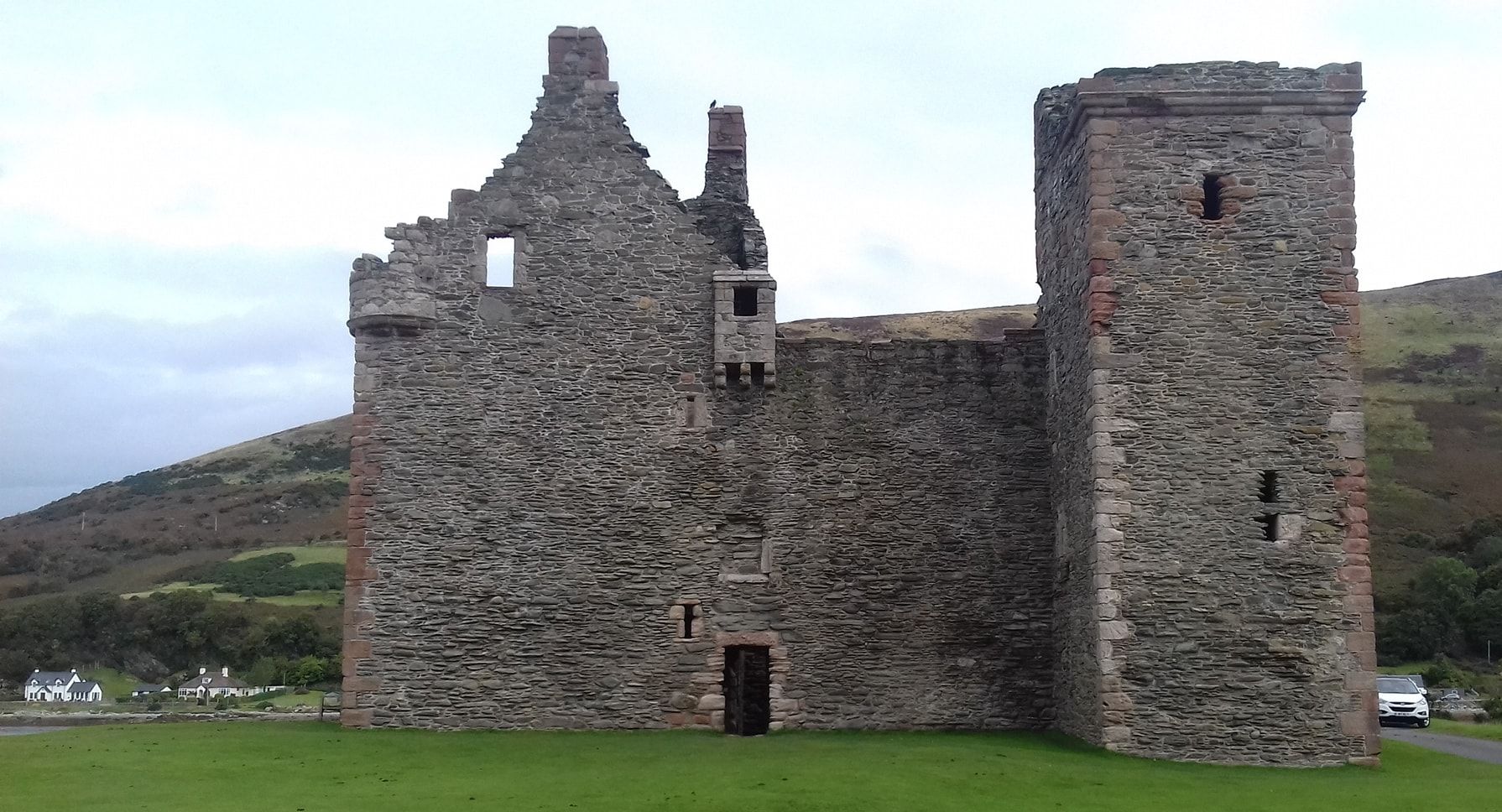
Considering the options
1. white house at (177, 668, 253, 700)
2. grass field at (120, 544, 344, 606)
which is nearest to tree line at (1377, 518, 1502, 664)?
white house at (177, 668, 253, 700)

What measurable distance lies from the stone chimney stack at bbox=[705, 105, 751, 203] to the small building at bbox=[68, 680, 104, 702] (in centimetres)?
2934

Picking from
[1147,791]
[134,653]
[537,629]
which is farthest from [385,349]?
[134,653]

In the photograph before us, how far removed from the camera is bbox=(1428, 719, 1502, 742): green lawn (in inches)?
997

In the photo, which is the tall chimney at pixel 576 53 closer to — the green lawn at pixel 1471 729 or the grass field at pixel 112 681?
the green lawn at pixel 1471 729

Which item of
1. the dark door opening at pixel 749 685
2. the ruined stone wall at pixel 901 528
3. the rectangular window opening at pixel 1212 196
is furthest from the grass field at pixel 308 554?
the rectangular window opening at pixel 1212 196

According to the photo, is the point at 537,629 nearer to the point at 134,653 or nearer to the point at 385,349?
the point at 385,349

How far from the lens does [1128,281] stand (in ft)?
59.0

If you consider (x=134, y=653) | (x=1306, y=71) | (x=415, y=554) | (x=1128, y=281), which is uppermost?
(x=1306, y=71)

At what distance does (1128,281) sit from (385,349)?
10424 millimetres

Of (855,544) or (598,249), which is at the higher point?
(598,249)

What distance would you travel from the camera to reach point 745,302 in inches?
810

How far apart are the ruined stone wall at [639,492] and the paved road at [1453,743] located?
20.0 feet

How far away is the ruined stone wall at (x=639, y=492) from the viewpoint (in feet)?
64.9

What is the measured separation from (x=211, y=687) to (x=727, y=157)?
27.9m
